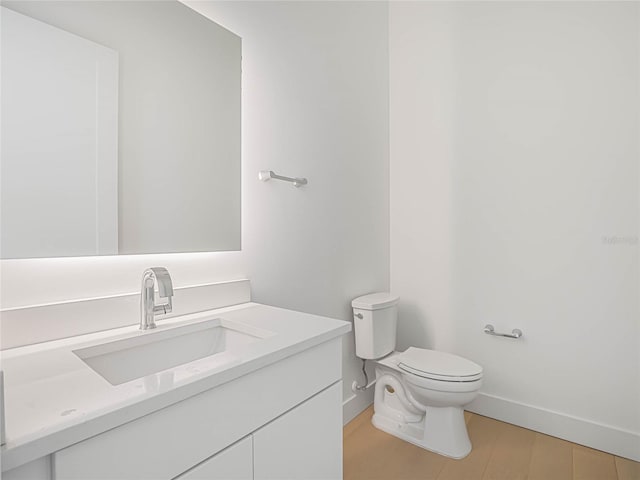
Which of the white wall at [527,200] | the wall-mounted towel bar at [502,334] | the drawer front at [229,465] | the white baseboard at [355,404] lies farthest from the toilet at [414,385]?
the drawer front at [229,465]

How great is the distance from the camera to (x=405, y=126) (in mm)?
2363

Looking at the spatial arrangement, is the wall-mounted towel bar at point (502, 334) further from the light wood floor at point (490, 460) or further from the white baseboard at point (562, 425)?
the light wood floor at point (490, 460)

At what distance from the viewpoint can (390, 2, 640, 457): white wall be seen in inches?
67.3

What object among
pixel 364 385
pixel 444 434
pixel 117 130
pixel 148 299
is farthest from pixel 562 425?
pixel 117 130

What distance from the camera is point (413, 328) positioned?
234 cm

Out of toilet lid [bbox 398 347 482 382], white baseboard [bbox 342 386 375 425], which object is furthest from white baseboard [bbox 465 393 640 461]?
white baseboard [bbox 342 386 375 425]

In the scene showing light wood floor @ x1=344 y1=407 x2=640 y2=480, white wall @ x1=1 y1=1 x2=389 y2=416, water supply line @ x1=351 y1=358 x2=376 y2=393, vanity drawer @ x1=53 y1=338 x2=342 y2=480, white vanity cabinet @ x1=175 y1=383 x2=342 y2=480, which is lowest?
light wood floor @ x1=344 y1=407 x2=640 y2=480

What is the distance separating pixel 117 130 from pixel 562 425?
2.40 metres

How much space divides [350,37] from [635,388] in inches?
90.8

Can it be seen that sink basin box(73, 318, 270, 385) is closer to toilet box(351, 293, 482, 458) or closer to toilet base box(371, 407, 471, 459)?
toilet box(351, 293, 482, 458)

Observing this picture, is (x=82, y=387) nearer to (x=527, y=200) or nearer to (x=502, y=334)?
(x=502, y=334)

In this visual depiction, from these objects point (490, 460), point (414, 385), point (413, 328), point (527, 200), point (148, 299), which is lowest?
point (490, 460)

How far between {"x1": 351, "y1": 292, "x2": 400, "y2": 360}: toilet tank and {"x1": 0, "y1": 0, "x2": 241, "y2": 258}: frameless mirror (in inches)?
33.4

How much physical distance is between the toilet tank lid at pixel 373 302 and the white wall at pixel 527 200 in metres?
0.39
